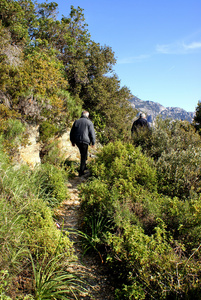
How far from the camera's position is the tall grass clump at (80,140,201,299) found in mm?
2373

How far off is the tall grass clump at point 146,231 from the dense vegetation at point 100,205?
0.01 metres

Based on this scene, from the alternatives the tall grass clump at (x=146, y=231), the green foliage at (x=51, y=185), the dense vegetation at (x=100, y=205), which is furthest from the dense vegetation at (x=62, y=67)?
the tall grass clump at (x=146, y=231)

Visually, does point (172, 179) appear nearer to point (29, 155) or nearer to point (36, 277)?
point (36, 277)

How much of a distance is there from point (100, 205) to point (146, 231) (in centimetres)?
88

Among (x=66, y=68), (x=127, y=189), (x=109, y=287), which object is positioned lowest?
(x=109, y=287)

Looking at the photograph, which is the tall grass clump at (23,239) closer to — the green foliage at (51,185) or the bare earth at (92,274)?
the bare earth at (92,274)

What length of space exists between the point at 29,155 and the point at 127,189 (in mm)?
3681

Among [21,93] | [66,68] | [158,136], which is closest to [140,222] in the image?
[158,136]

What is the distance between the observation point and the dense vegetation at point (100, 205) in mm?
2477

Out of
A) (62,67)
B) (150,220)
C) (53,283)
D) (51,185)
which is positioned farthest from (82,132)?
(62,67)

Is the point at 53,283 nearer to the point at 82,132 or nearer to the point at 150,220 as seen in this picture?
the point at 150,220

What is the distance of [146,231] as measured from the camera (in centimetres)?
349

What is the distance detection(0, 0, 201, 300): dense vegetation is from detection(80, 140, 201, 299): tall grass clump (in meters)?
0.01

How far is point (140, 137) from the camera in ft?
24.4
